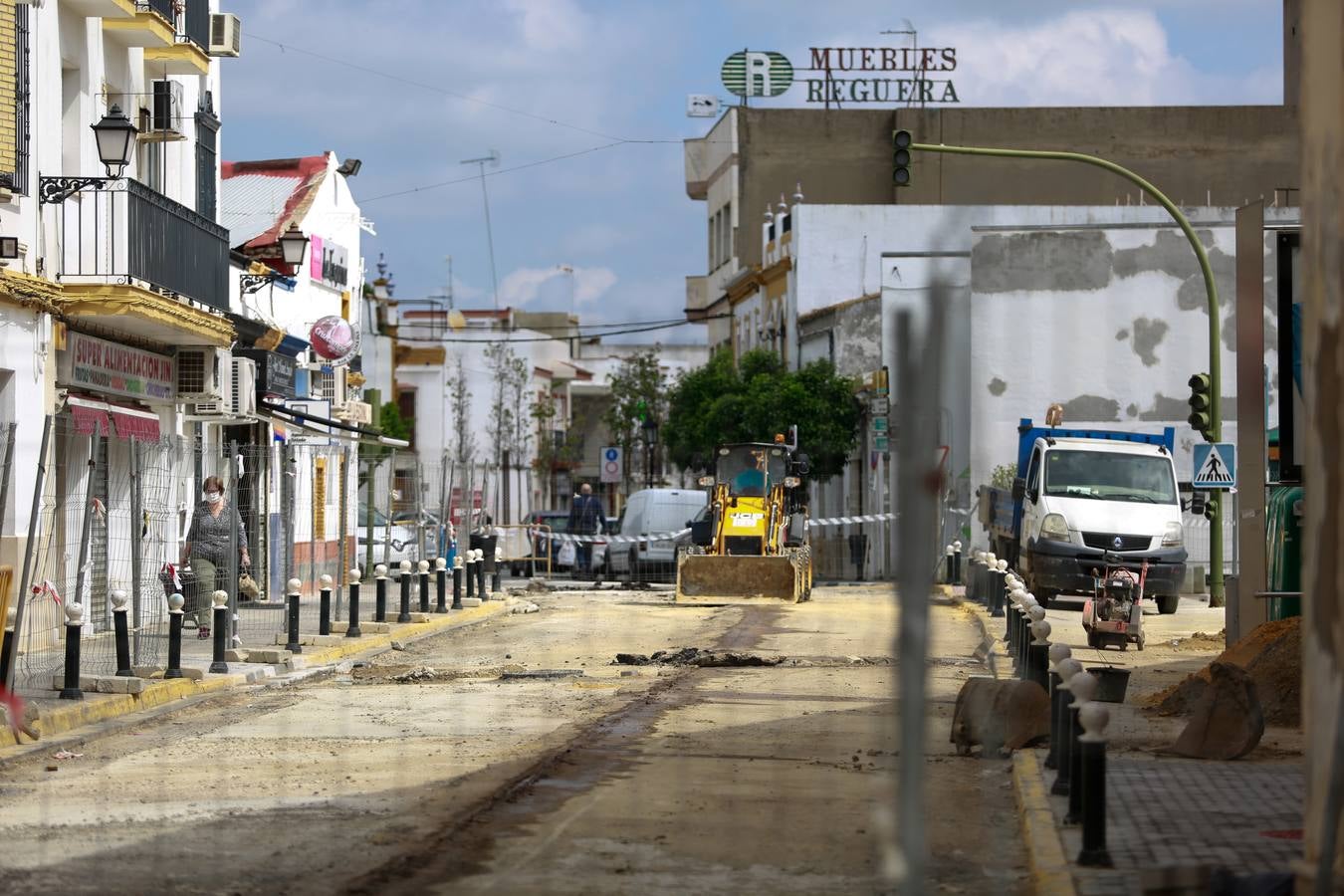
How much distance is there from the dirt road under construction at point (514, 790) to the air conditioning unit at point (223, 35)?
11648 mm

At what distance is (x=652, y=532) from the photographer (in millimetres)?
40469

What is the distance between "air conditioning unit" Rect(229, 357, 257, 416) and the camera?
26844mm

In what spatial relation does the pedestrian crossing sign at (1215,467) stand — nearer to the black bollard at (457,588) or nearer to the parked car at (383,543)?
the black bollard at (457,588)

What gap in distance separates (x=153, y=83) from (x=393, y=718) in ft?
43.2

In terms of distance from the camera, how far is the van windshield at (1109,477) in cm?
2888

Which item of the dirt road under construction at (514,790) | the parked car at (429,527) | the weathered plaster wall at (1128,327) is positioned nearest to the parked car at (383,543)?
the parked car at (429,527)

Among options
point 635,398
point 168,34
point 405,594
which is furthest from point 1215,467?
point 635,398

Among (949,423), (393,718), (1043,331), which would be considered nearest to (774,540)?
(1043,331)

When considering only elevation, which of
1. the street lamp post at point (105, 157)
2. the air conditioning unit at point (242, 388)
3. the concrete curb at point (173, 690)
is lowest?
the concrete curb at point (173, 690)

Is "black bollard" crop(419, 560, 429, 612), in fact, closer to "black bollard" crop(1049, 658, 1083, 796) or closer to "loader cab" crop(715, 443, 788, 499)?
"loader cab" crop(715, 443, 788, 499)

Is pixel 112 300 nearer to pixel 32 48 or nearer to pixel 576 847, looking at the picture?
pixel 32 48

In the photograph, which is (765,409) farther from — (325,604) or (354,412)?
(325,604)

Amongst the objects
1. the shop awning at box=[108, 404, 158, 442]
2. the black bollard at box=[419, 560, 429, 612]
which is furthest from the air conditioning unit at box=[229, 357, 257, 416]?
the black bollard at box=[419, 560, 429, 612]

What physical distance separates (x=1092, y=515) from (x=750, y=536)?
6.02 m
